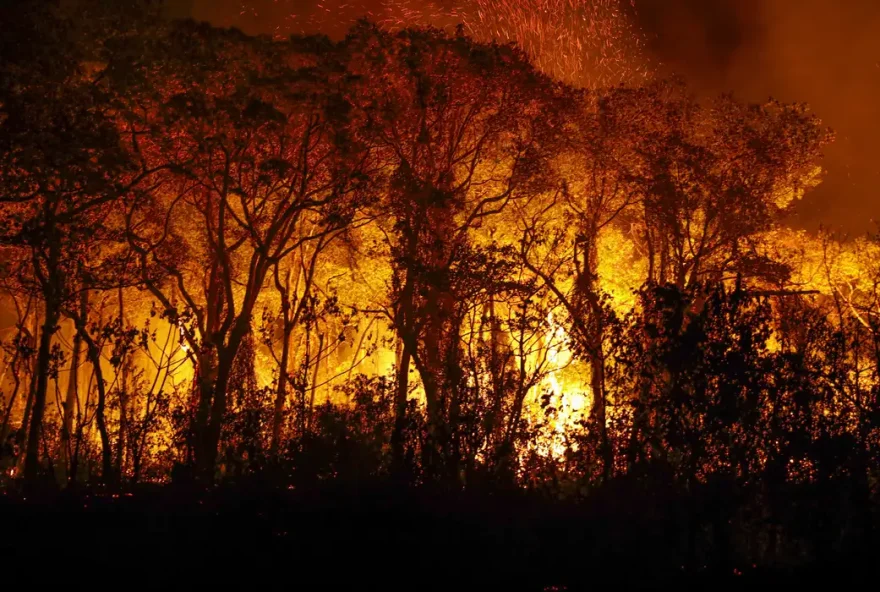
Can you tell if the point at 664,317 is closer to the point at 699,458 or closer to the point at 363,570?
the point at 699,458

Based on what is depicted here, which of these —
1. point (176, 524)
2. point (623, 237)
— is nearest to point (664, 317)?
point (176, 524)

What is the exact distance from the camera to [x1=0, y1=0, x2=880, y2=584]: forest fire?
8.77 meters

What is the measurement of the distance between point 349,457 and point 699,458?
3877 mm

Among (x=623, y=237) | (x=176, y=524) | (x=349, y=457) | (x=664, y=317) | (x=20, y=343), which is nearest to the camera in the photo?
(x=176, y=524)

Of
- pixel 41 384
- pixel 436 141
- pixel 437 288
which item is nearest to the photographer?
pixel 41 384

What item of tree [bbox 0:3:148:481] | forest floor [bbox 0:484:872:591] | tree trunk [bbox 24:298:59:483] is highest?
tree [bbox 0:3:148:481]

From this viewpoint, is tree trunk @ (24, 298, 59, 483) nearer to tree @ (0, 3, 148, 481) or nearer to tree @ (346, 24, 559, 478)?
tree @ (0, 3, 148, 481)

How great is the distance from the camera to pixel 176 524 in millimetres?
8539

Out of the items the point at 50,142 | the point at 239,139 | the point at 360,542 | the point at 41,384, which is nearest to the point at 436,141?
the point at 239,139

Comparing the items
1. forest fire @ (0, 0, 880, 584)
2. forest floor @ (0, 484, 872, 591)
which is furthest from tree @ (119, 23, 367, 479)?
forest floor @ (0, 484, 872, 591)

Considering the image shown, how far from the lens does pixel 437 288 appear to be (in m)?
14.7

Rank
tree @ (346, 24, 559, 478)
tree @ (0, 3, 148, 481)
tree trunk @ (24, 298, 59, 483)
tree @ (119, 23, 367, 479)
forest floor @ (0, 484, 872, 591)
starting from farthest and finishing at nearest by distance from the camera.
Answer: tree @ (346, 24, 559, 478) → tree @ (119, 23, 367, 479) → tree trunk @ (24, 298, 59, 483) → tree @ (0, 3, 148, 481) → forest floor @ (0, 484, 872, 591)

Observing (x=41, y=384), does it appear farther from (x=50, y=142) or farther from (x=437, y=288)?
(x=437, y=288)

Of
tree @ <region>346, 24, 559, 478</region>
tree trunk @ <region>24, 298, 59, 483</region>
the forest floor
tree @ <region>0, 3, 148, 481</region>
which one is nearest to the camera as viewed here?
the forest floor
